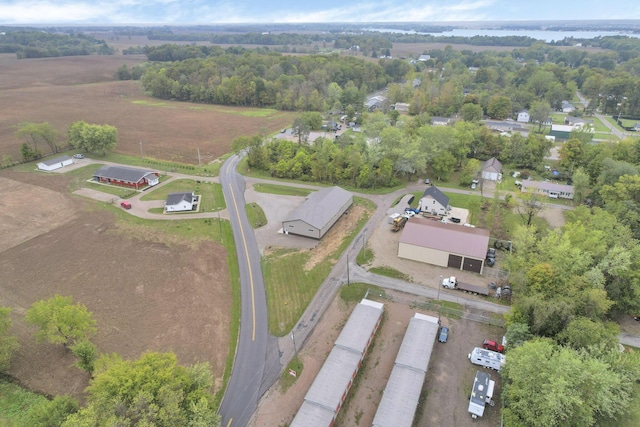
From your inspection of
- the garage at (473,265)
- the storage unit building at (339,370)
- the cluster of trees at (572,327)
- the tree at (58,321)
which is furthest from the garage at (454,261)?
the tree at (58,321)

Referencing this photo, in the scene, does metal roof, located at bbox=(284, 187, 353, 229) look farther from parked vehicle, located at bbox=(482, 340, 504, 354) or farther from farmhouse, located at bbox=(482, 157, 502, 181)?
farmhouse, located at bbox=(482, 157, 502, 181)

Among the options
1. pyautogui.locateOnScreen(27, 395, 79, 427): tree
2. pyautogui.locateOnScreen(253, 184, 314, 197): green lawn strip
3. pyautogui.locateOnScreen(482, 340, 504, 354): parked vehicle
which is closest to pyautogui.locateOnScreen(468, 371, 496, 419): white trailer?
pyautogui.locateOnScreen(482, 340, 504, 354): parked vehicle

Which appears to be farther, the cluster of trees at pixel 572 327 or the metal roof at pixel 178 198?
the metal roof at pixel 178 198

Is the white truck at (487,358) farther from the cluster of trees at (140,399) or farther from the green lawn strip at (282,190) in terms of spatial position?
the green lawn strip at (282,190)

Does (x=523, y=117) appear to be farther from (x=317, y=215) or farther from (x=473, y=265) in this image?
(x=317, y=215)

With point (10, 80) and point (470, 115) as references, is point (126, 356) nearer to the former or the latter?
point (470, 115)

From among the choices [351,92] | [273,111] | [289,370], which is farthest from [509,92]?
[289,370]
